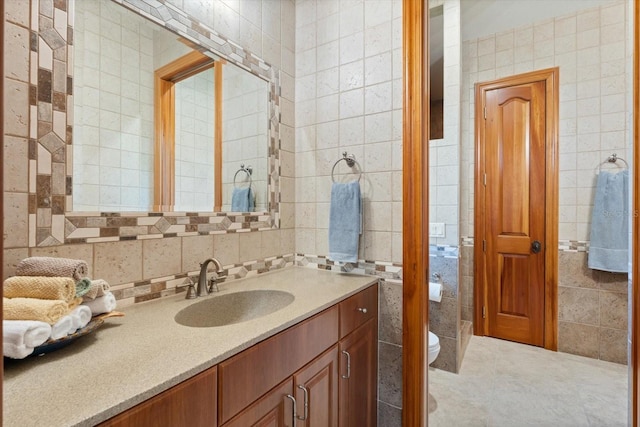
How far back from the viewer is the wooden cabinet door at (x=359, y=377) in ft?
3.93

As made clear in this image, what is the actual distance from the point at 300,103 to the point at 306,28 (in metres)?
0.44

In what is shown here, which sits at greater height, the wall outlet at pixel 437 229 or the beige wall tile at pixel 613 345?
the wall outlet at pixel 437 229

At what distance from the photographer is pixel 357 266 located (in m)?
1.56

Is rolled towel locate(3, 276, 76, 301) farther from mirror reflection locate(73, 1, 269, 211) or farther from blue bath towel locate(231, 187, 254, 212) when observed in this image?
blue bath towel locate(231, 187, 254, 212)

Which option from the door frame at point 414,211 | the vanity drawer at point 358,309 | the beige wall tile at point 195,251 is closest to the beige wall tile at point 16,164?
the beige wall tile at point 195,251

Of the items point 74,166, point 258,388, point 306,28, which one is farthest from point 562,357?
point 74,166

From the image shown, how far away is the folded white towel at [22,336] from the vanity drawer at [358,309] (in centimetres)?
88

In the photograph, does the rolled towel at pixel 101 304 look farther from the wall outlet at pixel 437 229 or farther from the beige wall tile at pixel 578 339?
the beige wall tile at pixel 578 339

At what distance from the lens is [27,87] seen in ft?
2.64

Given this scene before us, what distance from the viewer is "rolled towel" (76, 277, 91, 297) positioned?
736 mm

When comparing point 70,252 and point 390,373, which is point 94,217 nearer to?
point 70,252

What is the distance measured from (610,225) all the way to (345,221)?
2.05 m

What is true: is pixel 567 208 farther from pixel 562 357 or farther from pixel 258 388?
pixel 258 388

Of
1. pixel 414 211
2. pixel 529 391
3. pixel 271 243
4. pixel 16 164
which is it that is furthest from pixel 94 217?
pixel 529 391
